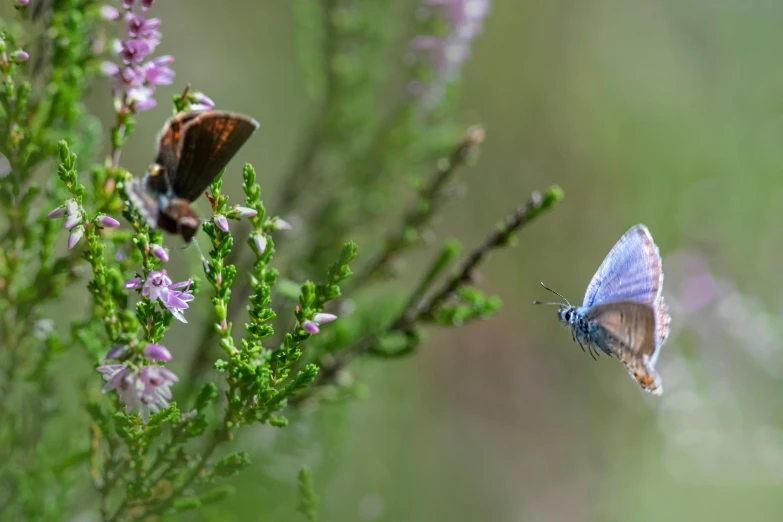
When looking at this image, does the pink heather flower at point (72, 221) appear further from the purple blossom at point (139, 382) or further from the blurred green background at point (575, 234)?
the blurred green background at point (575, 234)

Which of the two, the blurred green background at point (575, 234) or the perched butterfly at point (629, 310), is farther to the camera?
the blurred green background at point (575, 234)

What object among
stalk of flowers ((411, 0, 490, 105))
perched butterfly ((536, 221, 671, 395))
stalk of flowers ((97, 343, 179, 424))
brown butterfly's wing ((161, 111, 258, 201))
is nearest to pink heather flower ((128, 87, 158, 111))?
brown butterfly's wing ((161, 111, 258, 201))

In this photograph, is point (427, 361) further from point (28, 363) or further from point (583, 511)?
point (28, 363)

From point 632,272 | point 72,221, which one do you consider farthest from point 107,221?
point 632,272

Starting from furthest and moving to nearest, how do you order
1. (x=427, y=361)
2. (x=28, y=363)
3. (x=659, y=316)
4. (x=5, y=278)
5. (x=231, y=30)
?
(x=427, y=361) < (x=231, y=30) < (x=28, y=363) < (x=5, y=278) < (x=659, y=316)

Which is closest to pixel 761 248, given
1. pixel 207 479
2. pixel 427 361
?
pixel 427 361

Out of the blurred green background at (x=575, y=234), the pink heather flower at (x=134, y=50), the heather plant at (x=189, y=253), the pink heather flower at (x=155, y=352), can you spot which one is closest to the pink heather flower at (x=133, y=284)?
the heather plant at (x=189, y=253)

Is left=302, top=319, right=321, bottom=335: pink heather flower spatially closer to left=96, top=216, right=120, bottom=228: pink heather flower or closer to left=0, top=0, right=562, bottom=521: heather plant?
left=0, top=0, right=562, bottom=521: heather plant

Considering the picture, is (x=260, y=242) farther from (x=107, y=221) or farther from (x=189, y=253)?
(x=189, y=253)

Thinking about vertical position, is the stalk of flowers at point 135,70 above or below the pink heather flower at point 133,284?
Answer: above
